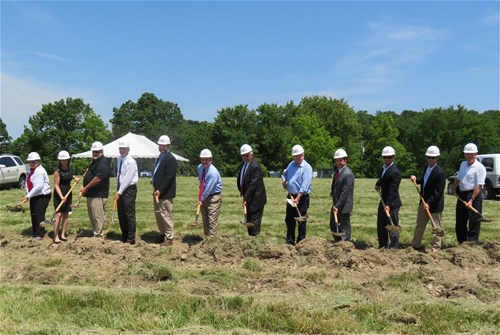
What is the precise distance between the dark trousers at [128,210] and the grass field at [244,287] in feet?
1.52

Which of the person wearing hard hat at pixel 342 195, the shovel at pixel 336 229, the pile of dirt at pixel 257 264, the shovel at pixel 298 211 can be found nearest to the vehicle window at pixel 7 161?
the pile of dirt at pixel 257 264

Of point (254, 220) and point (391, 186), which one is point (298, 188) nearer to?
point (254, 220)

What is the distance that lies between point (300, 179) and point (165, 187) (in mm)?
2532

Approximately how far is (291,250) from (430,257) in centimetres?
216

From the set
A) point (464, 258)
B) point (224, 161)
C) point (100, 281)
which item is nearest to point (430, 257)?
point (464, 258)

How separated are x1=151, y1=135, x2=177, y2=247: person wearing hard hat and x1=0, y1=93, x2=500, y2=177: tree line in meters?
50.4

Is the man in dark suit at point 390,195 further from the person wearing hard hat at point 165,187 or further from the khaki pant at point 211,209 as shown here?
the person wearing hard hat at point 165,187

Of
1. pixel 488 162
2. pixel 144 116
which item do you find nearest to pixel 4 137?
pixel 144 116

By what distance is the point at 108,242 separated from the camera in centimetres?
883

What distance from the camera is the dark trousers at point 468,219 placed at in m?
8.46

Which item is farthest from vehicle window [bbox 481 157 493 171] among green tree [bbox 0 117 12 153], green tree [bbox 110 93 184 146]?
green tree [bbox 110 93 184 146]

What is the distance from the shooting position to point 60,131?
61.7 metres

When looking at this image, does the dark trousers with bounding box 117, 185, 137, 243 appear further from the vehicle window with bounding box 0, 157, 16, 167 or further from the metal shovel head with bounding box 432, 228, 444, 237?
the vehicle window with bounding box 0, 157, 16, 167

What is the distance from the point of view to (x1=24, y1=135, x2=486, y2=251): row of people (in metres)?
8.46
